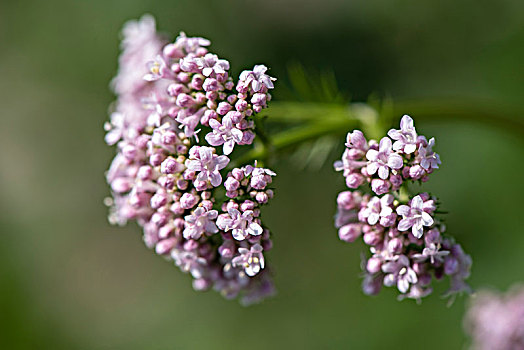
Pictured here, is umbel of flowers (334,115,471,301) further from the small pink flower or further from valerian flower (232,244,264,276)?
valerian flower (232,244,264,276)

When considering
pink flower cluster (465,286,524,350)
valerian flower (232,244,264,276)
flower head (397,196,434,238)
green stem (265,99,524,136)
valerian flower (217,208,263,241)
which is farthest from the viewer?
pink flower cluster (465,286,524,350)

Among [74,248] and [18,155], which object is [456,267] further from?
[18,155]

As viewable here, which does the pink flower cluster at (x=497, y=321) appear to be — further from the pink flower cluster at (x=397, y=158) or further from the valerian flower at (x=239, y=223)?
the valerian flower at (x=239, y=223)

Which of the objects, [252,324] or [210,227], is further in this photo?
[252,324]

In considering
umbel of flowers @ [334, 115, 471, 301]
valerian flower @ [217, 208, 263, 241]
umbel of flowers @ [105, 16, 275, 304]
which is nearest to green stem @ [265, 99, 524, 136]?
umbel of flowers @ [105, 16, 275, 304]

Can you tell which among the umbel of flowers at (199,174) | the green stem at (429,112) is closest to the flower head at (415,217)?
the umbel of flowers at (199,174)

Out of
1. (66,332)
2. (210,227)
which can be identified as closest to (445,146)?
(210,227)
